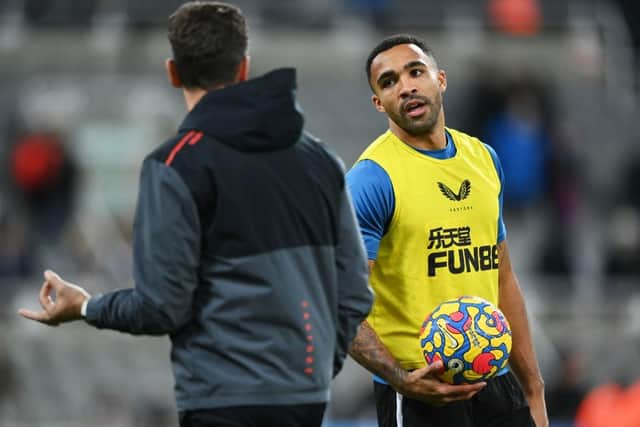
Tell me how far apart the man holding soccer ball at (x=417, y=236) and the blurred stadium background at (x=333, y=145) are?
6.22 meters

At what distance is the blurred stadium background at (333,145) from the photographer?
12.7 m

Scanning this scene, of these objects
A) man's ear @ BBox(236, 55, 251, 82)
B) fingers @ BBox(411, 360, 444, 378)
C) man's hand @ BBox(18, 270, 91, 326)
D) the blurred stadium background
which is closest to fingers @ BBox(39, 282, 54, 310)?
man's hand @ BBox(18, 270, 91, 326)

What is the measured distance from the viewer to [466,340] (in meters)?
5.32

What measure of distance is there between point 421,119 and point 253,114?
1287 mm

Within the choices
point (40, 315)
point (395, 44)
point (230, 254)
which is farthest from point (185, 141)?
point (395, 44)

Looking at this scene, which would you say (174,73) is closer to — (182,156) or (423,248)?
(182,156)

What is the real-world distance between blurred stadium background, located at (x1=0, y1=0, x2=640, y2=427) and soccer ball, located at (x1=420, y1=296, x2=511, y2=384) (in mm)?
6507

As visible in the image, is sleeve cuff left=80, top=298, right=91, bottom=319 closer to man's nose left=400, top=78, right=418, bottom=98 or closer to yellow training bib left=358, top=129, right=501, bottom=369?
yellow training bib left=358, top=129, right=501, bottom=369

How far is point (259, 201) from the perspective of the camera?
4520 mm

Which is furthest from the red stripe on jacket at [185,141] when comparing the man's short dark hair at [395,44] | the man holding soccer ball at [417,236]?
the man's short dark hair at [395,44]

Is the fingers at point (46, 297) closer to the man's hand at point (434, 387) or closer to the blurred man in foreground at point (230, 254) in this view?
the blurred man in foreground at point (230, 254)

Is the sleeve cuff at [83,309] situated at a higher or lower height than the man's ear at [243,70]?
lower

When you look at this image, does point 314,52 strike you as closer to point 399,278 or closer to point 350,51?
point 350,51

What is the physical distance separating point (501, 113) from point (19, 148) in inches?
175
